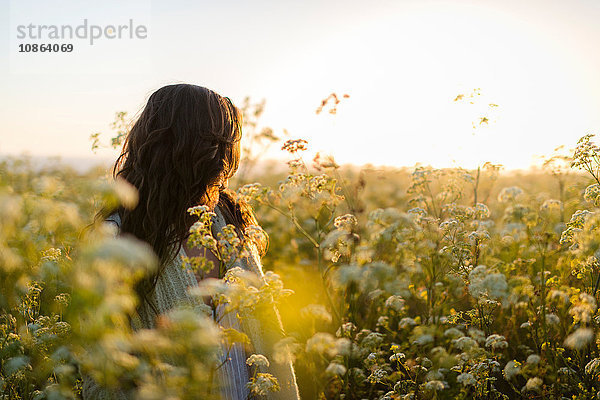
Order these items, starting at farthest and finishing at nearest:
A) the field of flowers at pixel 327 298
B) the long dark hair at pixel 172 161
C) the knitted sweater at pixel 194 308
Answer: the long dark hair at pixel 172 161, the knitted sweater at pixel 194 308, the field of flowers at pixel 327 298

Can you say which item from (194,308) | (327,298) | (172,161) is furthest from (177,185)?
(327,298)

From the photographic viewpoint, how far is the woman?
2391mm

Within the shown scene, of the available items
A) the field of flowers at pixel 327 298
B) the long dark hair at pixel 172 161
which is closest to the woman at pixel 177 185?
the long dark hair at pixel 172 161

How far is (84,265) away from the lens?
4.08 ft

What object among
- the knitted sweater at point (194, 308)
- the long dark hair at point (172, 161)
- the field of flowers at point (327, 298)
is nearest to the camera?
the field of flowers at point (327, 298)

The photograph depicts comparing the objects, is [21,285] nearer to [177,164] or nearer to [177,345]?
[177,164]

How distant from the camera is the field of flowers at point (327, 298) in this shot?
145cm

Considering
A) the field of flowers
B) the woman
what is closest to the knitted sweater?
the woman

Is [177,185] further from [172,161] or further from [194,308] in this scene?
[194,308]

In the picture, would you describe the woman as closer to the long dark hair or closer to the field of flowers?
the long dark hair

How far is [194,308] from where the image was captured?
7.04ft

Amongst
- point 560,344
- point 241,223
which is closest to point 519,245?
point 560,344

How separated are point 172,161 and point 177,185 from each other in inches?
5.2

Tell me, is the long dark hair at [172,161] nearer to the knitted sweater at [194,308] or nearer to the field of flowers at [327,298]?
the knitted sweater at [194,308]
